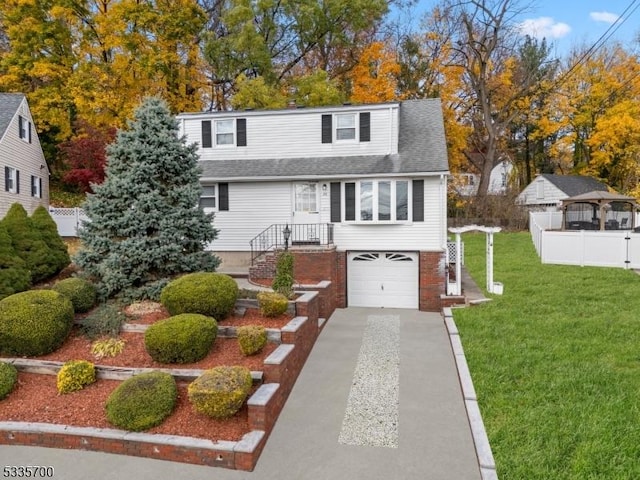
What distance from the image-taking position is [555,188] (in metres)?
30.6

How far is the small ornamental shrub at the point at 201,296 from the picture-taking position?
8188mm

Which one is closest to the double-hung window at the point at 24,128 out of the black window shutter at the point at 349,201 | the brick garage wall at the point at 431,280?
the black window shutter at the point at 349,201

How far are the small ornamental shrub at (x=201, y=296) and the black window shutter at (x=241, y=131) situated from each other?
819 centimetres

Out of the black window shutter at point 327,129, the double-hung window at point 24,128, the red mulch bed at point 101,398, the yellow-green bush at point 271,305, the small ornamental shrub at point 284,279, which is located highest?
the double-hung window at point 24,128

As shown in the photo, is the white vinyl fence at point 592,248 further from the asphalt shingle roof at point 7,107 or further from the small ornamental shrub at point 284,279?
the asphalt shingle roof at point 7,107

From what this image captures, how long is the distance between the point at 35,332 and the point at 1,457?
7.18ft

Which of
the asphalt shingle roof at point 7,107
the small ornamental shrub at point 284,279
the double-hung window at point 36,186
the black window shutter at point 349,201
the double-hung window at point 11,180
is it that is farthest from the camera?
the double-hung window at point 36,186

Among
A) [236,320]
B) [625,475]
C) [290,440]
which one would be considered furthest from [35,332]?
[625,475]

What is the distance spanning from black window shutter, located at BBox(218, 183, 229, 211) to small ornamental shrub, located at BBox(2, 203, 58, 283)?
17.8 ft

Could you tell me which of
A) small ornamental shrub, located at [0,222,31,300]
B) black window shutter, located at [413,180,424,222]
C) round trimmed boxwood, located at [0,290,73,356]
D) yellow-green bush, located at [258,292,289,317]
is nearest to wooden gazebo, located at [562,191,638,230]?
black window shutter, located at [413,180,424,222]

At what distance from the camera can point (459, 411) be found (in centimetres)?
663

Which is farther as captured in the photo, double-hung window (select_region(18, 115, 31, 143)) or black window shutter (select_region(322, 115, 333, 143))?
double-hung window (select_region(18, 115, 31, 143))

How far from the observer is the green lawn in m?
5.12

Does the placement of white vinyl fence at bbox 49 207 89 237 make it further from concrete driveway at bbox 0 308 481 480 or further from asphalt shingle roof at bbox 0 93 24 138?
concrete driveway at bbox 0 308 481 480
